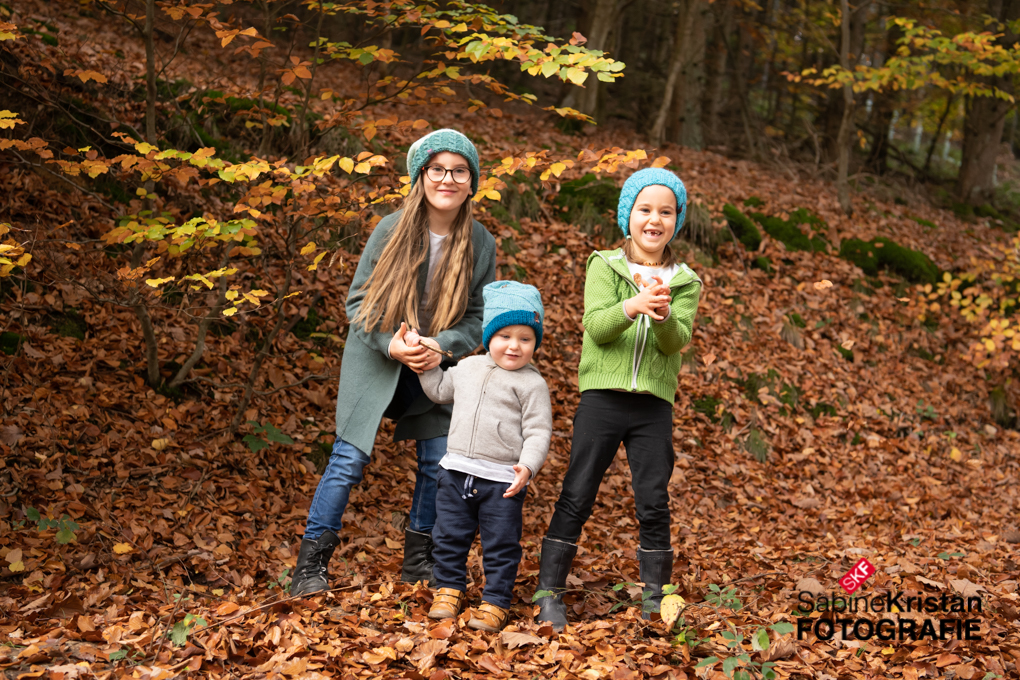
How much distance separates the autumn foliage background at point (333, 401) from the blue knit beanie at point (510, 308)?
3.08 feet

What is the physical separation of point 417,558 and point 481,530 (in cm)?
60

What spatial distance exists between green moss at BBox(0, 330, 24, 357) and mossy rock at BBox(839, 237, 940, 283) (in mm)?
9246

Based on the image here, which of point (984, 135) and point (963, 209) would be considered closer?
point (963, 209)

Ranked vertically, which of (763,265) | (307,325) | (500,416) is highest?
(763,265)

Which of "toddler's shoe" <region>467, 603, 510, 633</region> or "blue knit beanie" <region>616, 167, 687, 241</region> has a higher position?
"blue knit beanie" <region>616, 167, 687, 241</region>

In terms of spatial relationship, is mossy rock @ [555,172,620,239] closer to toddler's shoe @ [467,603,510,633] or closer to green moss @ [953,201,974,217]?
toddler's shoe @ [467,603,510,633]

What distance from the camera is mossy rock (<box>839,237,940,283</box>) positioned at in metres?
→ 9.84

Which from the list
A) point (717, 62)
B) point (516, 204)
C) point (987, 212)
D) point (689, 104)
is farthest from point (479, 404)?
point (987, 212)

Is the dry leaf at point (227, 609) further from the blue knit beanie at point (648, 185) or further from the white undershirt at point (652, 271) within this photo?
the blue knit beanie at point (648, 185)

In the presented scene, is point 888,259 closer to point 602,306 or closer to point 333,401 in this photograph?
point 333,401

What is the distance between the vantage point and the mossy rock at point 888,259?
9836 millimetres

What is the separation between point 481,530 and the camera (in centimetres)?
326

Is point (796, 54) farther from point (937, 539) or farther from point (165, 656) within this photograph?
point (165, 656)

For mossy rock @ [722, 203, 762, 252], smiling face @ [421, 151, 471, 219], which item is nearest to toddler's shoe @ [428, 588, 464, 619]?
smiling face @ [421, 151, 471, 219]
